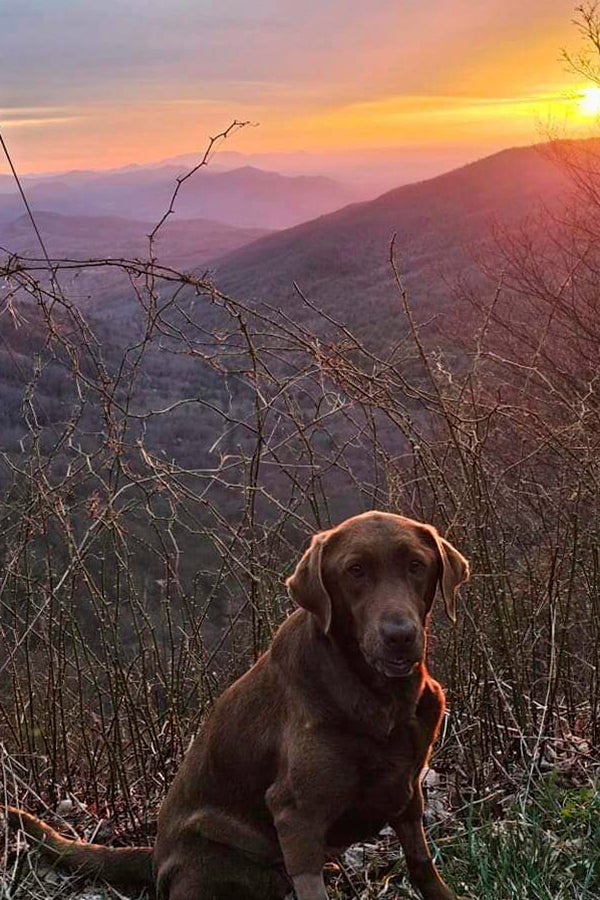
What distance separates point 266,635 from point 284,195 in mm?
32580

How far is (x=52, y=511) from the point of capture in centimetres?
418

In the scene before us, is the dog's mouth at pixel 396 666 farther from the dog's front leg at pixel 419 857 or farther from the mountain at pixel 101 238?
the mountain at pixel 101 238

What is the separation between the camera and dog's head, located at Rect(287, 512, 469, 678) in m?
2.78

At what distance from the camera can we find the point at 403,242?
1284 inches

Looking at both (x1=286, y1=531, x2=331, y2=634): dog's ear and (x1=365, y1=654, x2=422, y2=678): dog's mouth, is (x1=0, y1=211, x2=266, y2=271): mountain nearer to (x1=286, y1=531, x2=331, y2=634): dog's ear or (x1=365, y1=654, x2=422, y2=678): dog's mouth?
(x1=286, y1=531, x2=331, y2=634): dog's ear

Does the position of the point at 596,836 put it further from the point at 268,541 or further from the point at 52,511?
the point at 52,511

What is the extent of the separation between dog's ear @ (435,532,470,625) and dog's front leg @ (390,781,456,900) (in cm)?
68

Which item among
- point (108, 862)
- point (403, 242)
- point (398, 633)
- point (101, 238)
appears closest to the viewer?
point (398, 633)

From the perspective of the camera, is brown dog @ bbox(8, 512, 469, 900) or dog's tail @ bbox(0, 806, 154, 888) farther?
dog's tail @ bbox(0, 806, 154, 888)

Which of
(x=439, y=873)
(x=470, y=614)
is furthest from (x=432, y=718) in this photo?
(x=470, y=614)

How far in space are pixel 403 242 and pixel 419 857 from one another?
30.7 m

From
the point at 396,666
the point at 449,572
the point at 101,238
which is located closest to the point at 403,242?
the point at 101,238

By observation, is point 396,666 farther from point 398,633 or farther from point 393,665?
point 398,633

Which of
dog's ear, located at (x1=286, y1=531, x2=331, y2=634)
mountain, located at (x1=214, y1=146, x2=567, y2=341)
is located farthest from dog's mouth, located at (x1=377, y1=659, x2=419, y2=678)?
mountain, located at (x1=214, y1=146, x2=567, y2=341)
